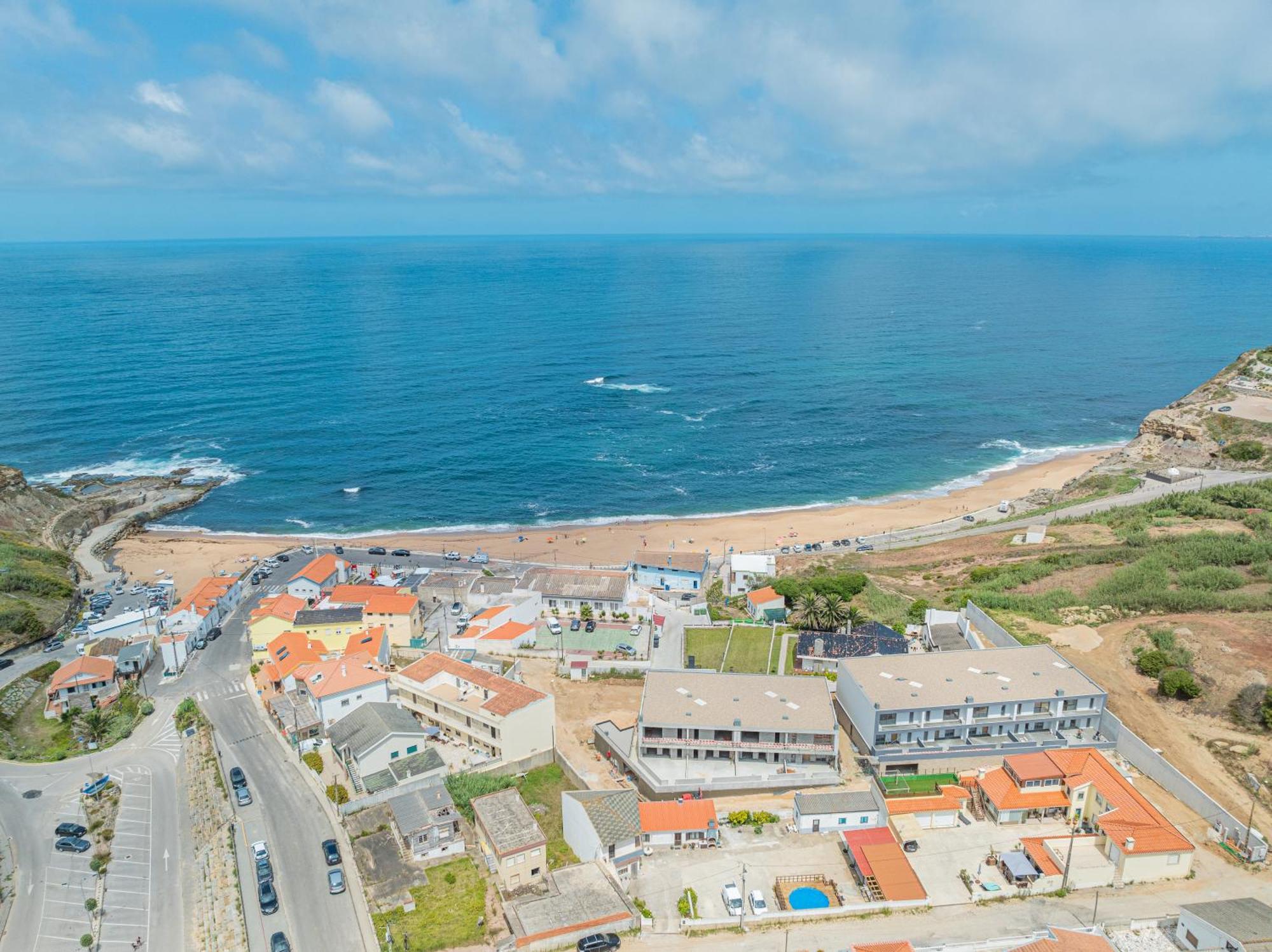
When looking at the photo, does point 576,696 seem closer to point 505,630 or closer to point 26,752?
point 505,630

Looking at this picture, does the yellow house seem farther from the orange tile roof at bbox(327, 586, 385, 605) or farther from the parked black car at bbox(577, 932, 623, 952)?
the parked black car at bbox(577, 932, 623, 952)

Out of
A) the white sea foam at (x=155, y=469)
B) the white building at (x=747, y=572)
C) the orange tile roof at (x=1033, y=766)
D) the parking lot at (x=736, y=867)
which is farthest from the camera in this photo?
the white sea foam at (x=155, y=469)

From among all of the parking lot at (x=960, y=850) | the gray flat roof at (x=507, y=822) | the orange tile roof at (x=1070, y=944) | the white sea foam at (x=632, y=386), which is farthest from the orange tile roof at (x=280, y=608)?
the white sea foam at (x=632, y=386)

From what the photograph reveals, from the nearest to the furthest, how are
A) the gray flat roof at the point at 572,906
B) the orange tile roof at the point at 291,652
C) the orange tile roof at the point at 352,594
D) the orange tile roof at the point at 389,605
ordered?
the gray flat roof at the point at 572,906
the orange tile roof at the point at 291,652
the orange tile roof at the point at 389,605
the orange tile roof at the point at 352,594

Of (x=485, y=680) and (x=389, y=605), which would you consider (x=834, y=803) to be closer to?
(x=485, y=680)

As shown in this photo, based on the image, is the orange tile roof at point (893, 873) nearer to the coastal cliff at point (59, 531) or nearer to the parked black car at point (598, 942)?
the parked black car at point (598, 942)

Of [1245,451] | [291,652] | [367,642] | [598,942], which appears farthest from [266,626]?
[1245,451]
